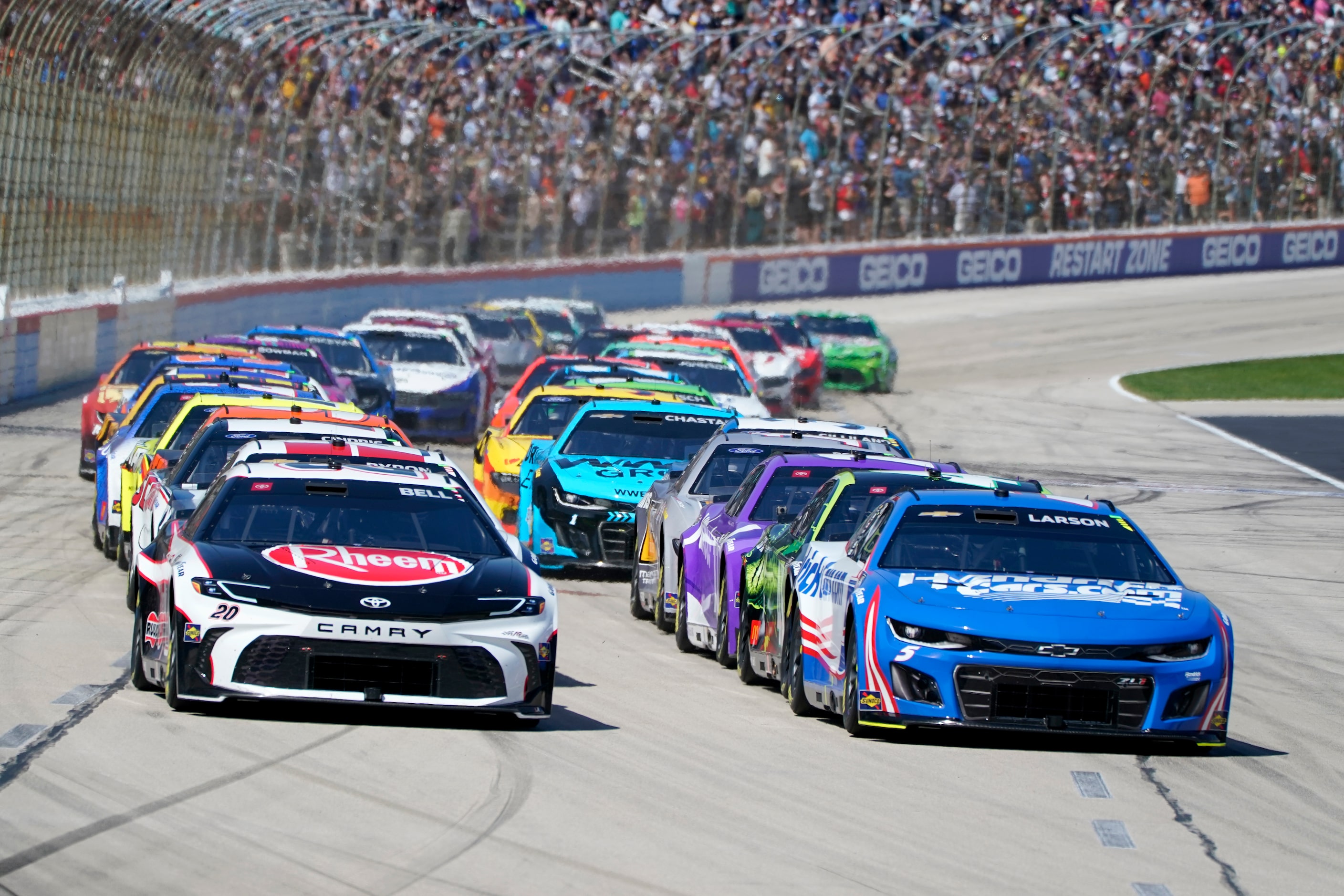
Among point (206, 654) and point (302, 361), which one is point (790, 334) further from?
point (206, 654)

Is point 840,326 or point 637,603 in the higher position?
point 840,326

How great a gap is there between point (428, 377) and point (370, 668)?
17901 millimetres

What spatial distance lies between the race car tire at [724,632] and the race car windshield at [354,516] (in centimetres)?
200

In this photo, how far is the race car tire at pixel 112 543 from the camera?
15148 mm

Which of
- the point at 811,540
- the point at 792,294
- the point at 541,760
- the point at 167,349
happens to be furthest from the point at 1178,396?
the point at 541,760

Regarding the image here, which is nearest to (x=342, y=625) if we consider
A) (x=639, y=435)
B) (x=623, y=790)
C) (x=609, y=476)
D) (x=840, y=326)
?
(x=623, y=790)

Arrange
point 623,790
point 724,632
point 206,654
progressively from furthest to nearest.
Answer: point 724,632, point 206,654, point 623,790

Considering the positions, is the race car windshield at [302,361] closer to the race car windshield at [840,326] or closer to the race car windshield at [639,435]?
the race car windshield at [639,435]

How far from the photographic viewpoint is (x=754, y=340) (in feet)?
104

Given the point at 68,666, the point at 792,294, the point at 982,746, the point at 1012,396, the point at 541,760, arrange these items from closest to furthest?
the point at 541,760, the point at 982,746, the point at 68,666, the point at 1012,396, the point at 792,294

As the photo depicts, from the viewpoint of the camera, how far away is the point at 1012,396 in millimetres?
35688

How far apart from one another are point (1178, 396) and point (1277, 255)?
1967 centimetres

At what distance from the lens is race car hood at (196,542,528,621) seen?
9.07 metres

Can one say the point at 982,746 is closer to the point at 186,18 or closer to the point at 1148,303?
the point at 186,18
